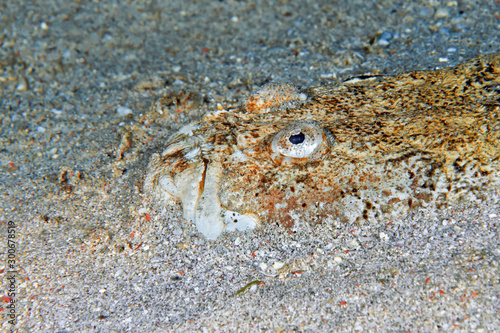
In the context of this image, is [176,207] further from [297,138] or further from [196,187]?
[297,138]

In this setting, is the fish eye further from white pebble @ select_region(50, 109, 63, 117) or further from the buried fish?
white pebble @ select_region(50, 109, 63, 117)

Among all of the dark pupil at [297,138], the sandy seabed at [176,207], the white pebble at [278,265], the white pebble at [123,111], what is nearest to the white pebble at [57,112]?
the sandy seabed at [176,207]

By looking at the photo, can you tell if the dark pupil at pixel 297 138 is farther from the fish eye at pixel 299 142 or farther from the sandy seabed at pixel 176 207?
the sandy seabed at pixel 176 207

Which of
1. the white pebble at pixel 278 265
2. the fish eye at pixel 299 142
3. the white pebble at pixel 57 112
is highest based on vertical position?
the fish eye at pixel 299 142

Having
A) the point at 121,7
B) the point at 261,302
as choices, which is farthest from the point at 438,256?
the point at 121,7

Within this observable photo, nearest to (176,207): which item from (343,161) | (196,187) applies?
(196,187)

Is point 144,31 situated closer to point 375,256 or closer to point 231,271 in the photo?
point 231,271
